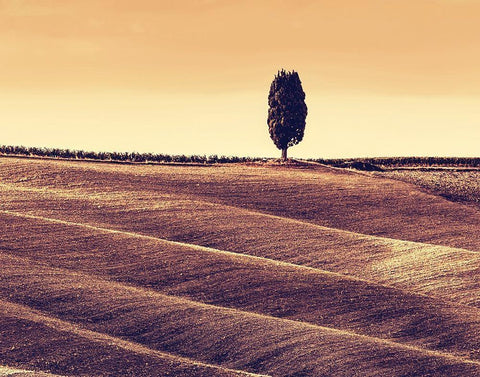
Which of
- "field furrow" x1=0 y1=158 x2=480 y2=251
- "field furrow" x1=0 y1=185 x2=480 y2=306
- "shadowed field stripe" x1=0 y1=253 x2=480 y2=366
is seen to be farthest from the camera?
"field furrow" x1=0 y1=158 x2=480 y2=251

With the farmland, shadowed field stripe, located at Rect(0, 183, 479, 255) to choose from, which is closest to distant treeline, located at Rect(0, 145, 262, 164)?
the farmland

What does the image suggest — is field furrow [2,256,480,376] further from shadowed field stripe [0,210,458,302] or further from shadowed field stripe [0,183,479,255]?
shadowed field stripe [0,183,479,255]

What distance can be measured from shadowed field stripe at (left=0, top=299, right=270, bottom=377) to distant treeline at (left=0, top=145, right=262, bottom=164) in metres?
39.5

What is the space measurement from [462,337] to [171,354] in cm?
1040

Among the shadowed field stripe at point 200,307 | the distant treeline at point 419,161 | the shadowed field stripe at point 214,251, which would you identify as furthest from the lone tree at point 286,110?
the shadowed field stripe at point 200,307

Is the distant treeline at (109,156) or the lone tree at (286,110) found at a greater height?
the lone tree at (286,110)

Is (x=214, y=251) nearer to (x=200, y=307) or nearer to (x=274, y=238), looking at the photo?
(x=274, y=238)

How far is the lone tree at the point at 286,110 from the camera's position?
216 ft

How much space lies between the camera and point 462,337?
93.7ft

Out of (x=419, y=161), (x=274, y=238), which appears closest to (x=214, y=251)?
(x=274, y=238)

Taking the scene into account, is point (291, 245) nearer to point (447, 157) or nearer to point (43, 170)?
point (43, 170)

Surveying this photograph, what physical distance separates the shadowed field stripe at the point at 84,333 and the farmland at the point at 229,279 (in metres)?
0.10

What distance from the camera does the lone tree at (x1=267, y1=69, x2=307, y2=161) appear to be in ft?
216

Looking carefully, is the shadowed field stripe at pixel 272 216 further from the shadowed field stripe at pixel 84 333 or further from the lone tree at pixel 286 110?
the shadowed field stripe at pixel 84 333
